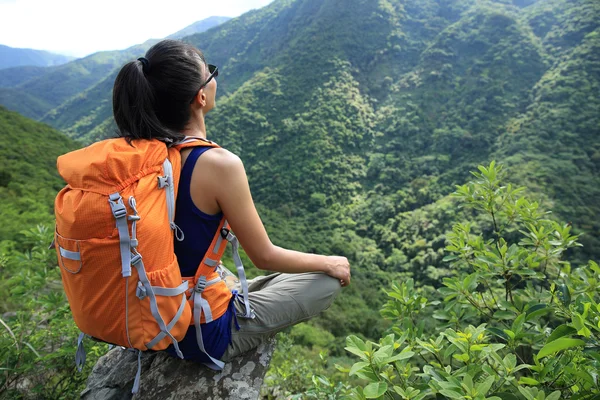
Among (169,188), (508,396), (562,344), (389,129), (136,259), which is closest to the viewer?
(562,344)

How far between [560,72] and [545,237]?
189 feet

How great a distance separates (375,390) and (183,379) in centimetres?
109

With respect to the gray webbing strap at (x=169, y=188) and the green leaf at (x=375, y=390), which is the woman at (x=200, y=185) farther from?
the green leaf at (x=375, y=390)

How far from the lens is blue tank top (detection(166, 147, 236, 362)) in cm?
132

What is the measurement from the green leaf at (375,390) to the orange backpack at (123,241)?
0.73 meters

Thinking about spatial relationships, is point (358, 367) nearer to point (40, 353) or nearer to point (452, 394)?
point (452, 394)

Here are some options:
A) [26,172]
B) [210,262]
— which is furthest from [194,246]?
[26,172]

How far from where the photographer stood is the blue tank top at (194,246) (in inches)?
51.9

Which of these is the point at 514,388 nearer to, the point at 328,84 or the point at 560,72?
the point at 560,72

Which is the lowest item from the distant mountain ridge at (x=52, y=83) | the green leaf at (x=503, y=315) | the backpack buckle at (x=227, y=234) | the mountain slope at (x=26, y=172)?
the distant mountain ridge at (x=52, y=83)

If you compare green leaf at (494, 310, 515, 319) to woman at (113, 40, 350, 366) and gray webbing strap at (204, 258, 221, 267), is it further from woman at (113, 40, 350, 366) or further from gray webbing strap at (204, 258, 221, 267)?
gray webbing strap at (204, 258, 221, 267)

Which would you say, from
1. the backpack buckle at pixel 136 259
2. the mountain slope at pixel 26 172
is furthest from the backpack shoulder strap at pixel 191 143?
the mountain slope at pixel 26 172

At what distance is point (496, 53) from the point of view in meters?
55.4

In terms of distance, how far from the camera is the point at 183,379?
1647mm
